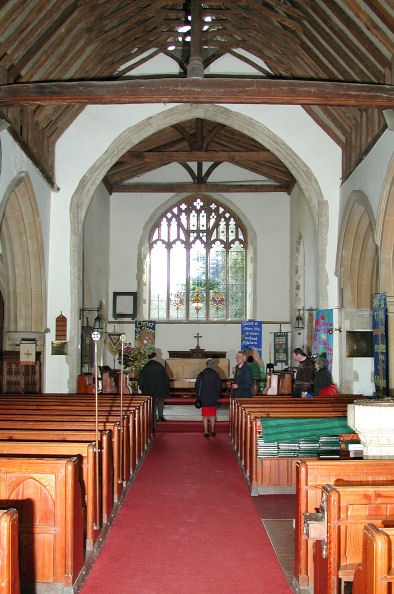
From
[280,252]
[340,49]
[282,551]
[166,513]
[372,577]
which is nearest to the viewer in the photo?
[372,577]

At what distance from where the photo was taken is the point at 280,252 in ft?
52.5

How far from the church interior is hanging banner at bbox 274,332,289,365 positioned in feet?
0.16

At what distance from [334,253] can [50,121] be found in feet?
17.0

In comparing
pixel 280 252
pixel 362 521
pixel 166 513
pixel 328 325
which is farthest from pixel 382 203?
pixel 280 252

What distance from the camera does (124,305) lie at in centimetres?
1579

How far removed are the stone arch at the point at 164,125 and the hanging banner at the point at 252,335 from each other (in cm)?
513

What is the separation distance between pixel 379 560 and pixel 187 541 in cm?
234

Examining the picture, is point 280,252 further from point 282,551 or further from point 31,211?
point 282,551

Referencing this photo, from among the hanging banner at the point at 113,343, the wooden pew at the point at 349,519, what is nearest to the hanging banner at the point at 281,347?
the hanging banner at the point at 113,343

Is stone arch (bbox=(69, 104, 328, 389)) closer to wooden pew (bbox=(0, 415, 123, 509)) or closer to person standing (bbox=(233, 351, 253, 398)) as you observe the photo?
person standing (bbox=(233, 351, 253, 398))

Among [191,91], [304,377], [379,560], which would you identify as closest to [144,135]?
[191,91]

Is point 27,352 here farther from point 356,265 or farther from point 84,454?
point 84,454

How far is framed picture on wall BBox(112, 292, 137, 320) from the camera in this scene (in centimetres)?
1573

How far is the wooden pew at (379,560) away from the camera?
1953 mm
